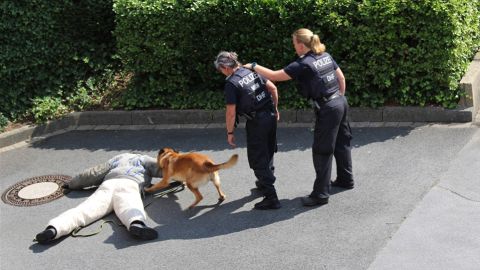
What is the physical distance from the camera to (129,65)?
1045 cm

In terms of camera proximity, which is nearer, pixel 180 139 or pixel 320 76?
pixel 320 76

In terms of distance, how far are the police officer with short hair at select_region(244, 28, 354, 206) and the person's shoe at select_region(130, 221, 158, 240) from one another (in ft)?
5.42

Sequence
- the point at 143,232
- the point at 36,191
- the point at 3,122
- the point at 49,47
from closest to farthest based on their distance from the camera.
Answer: the point at 143,232 < the point at 36,191 < the point at 3,122 < the point at 49,47

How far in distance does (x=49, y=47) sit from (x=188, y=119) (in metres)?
2.71

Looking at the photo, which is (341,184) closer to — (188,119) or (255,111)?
(255,111)

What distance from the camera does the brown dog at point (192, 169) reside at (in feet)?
23.9

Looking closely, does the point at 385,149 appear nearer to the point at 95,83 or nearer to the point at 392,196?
the point at 392,196

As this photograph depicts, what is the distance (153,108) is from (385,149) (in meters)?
3.84

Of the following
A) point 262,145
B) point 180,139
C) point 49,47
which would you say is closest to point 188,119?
point 180,139

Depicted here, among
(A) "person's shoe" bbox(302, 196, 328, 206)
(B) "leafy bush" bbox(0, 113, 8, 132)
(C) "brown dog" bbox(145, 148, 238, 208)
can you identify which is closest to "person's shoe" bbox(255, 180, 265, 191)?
(C) "brown dog" bbox(145, 148, 238, 208)

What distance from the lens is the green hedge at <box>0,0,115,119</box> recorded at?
35.1 ft

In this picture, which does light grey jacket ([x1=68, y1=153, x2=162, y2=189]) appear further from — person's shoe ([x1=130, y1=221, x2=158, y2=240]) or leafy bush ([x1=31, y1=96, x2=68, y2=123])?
leafy bush ([x1=31, y1=96, x2=68, y2=123])

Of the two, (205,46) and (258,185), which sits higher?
(205,46)

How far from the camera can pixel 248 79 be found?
704cm
